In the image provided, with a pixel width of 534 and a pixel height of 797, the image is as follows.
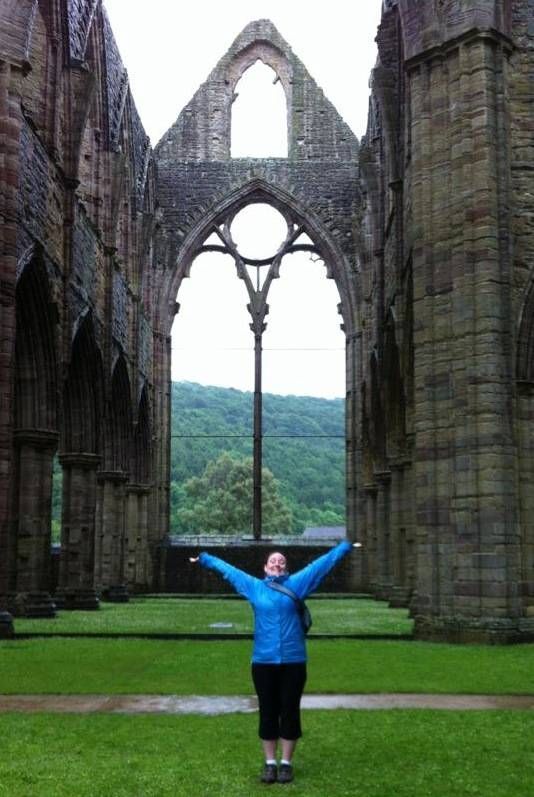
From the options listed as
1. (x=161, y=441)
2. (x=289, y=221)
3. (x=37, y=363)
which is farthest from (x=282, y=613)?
(x=289, y=221)

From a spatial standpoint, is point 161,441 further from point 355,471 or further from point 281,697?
point 281,697

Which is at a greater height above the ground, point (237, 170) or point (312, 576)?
point (237, 170)

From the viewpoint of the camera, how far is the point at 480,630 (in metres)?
13.5

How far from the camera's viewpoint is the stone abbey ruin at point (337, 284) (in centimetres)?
1416

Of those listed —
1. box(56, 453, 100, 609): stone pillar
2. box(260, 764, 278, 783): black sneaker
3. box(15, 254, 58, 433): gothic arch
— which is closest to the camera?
box(260, 764, 278, 783): black sneaker

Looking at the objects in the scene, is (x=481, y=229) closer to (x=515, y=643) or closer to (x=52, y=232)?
(x=515, y=643)

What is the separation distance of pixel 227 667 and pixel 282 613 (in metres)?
5.38

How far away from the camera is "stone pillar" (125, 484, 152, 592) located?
30500mm

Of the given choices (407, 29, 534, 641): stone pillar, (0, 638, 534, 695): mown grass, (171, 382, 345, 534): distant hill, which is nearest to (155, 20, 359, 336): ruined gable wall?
(407, 29, 534, 641): stone pillar

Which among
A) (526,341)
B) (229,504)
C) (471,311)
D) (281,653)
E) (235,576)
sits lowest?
(281,653)

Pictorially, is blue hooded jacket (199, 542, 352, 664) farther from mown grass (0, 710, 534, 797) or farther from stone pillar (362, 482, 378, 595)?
stone pillar (362, 482, 378, 595)

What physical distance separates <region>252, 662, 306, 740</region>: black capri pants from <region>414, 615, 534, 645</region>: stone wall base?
8.28m

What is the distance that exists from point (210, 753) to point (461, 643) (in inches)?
315

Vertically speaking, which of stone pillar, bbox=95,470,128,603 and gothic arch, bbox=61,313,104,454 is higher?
gothic arch, bbox=61,313,104,454
